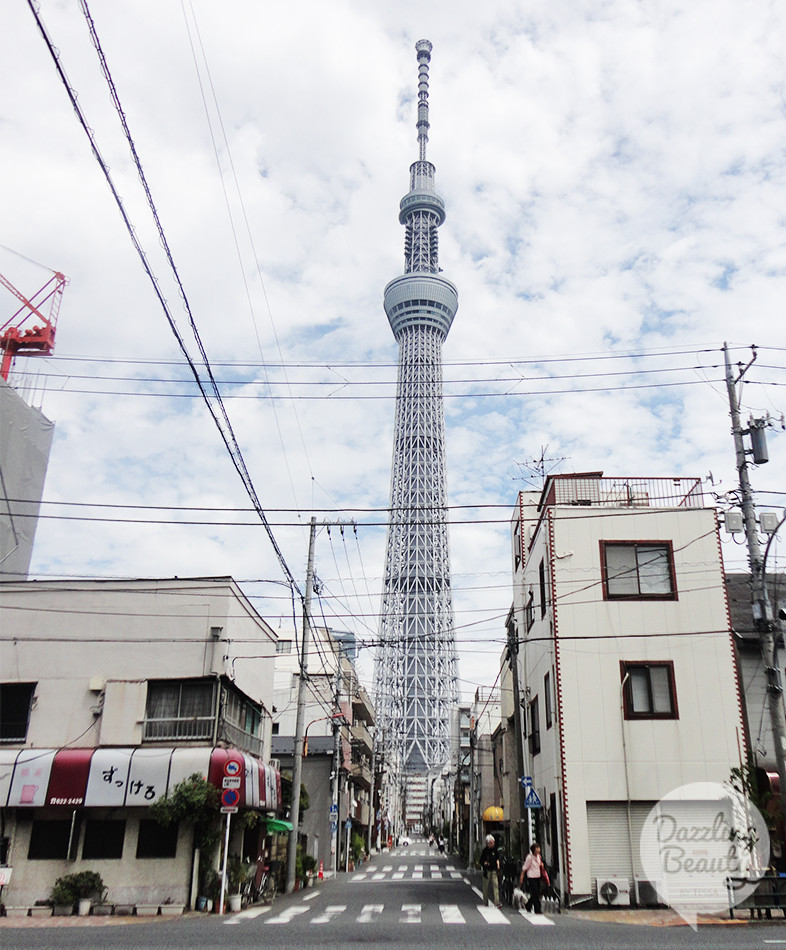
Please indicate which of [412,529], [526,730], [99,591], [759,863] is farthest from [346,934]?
[412,529]

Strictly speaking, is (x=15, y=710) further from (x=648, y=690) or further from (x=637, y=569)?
(x=637, y=569)

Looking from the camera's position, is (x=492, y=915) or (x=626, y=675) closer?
(x=492, y=915)

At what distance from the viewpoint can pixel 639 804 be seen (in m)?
21.4

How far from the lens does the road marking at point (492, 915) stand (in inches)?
674

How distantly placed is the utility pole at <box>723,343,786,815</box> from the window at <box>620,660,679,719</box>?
381cm

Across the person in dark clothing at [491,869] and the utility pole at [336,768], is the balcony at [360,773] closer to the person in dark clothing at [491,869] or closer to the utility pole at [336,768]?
the utility pole at [336,768]

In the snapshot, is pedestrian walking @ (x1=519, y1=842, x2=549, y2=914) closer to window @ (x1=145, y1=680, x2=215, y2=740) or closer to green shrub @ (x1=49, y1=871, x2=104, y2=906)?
window @ (x1=145, y1=680, x2=215, y2=740)

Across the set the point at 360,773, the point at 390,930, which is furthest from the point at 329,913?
the point at 360,773

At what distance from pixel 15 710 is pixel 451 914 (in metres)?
13.2

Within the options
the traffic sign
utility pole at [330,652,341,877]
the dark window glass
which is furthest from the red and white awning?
utility pole at [330,652,341,877]

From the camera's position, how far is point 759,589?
58.8 ft

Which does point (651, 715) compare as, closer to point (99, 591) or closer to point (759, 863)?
point (759, 863)

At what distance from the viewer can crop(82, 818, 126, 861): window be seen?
21.1 m

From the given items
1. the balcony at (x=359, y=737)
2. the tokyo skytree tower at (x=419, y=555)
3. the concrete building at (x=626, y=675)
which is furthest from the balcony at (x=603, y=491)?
the tokyo skytree tower at (x=419, y=555)
